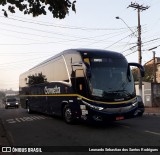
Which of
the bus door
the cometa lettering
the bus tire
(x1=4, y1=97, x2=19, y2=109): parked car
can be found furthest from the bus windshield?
(x1=4, y1=97, x2=19, y2=109): parked car

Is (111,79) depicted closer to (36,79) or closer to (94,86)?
(94,86)

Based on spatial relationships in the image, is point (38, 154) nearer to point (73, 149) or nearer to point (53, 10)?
point (73, 149)

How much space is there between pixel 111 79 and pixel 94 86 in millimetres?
927

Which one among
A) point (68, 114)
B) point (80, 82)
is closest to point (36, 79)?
point (68, 114)

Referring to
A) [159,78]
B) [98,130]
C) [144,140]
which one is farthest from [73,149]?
[159,78]

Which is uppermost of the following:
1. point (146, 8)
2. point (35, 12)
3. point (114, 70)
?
point (146, 8)

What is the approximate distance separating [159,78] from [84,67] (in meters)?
75.9

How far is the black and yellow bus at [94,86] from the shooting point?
12.4 metres

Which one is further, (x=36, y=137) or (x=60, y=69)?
(x=60, y=69)

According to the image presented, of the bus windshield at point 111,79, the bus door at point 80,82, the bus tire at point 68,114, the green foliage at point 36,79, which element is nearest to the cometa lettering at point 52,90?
the green foliage at point 36,79

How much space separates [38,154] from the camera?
27.3ft

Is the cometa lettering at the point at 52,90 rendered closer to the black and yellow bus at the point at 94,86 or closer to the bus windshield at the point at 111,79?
the black and yellow bus at the point at 94,86

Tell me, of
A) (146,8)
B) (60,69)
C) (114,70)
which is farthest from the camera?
(146,8)

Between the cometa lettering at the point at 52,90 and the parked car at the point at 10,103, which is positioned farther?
the parked car at the point at 10,103
